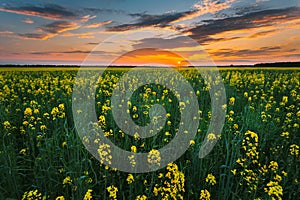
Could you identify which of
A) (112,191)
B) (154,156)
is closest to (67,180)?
(112,191)

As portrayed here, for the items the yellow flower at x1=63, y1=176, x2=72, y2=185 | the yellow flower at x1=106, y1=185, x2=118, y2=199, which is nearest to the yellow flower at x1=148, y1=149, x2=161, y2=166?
the yellow flower at x1=106, y1=185, x2=118, y2=199

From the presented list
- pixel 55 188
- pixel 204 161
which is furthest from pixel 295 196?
pixel 55 188

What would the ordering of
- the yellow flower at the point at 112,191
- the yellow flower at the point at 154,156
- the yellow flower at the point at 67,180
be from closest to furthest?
1. the yellow flower at the point at 112,191
2. the yellow flower at the point at 154,156
3. the yellow flower at the point at 67,180

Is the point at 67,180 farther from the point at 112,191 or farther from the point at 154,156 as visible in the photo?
the point at 154,156

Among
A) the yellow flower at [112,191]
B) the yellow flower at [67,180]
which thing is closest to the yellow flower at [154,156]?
the yellow flower at [112,191]

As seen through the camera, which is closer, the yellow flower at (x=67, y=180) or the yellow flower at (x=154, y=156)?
the yellow flower at (x=154, y=156)

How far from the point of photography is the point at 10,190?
320 cm

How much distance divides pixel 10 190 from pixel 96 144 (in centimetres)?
119

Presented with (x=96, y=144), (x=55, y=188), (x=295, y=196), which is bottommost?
(x=295, y=196)

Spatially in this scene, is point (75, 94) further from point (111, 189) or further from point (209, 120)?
point (111, 189)

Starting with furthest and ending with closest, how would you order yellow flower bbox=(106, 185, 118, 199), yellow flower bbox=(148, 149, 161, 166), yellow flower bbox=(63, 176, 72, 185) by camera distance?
yellow flower bbox=(63, 176, 72, 185) < yellow flower bbox=(148, 149, 161, 166) < yellow flower bbox=(106, 185, 118, 199)

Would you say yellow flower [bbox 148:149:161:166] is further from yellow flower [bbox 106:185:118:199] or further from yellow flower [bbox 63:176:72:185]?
yellow flower [bbox 63:176:72:185]

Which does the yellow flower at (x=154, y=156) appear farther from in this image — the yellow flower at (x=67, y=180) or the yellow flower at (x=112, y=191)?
the yellow flower at (x=67, y=180)

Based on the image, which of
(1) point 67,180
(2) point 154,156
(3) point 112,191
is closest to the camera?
(3) point 112,191
